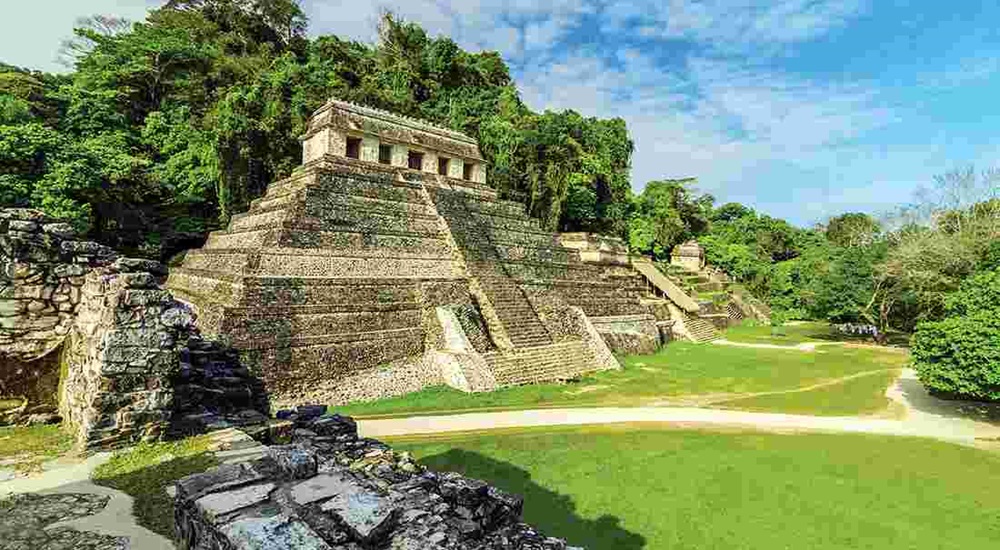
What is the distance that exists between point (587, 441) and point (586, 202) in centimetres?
2825

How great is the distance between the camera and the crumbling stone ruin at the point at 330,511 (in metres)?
3.23

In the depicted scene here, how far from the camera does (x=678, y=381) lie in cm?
1692

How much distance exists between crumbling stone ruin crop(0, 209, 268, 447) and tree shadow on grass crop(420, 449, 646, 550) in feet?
12.6

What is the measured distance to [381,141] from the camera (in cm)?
2262

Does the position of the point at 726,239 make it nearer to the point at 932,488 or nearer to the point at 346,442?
the point at 932,488

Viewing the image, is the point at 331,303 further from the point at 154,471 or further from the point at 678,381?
the point at 678,381

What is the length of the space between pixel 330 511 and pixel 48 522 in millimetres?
2445

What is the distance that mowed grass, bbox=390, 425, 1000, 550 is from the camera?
662 cm

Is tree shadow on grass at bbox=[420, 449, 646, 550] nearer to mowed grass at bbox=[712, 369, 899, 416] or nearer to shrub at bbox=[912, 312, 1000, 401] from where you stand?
mowed grass at bbox=[712, 369, 899, 416]

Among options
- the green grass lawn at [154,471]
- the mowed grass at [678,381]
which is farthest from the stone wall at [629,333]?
the green grass lawn at [154,471]

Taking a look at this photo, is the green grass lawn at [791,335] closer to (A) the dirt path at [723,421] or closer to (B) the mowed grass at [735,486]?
(A) the dirt path at [723,421]

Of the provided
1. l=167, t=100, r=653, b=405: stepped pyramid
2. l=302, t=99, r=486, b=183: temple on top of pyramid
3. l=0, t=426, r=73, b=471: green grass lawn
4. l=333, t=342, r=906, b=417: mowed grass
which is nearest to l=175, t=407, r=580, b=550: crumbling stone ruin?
l=0, t=426, r=73, b=471: green grass lawn

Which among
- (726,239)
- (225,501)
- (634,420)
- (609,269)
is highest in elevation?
(726,239)

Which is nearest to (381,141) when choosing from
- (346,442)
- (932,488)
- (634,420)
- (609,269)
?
(609,269)
